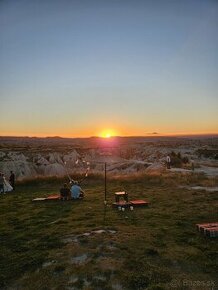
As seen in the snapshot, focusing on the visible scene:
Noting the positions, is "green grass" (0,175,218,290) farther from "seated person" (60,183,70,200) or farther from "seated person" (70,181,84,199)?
"seated person" (70,181,84,199)

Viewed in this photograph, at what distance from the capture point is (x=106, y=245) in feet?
40.0

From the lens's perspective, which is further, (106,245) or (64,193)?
(64,193)

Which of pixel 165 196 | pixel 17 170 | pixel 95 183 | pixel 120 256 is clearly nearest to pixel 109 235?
pixel 120 256

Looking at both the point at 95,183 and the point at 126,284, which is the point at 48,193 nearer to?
the point at 95,183

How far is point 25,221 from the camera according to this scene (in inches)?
671

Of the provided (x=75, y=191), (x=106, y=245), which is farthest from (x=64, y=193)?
(x=106, y=245)

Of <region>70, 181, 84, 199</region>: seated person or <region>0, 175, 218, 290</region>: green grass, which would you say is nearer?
<region>0, 175, 218, 290</region>: green grass

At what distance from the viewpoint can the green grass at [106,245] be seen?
32.2ft

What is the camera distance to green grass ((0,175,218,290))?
980cm

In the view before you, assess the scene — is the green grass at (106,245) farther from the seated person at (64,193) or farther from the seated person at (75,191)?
the seated person at (75,191)

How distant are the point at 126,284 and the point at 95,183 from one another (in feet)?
69.6

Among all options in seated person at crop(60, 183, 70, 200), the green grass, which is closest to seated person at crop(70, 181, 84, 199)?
seated person at crop(60, 183, 70, 200)

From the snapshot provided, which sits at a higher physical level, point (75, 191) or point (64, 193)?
point (75, 191)

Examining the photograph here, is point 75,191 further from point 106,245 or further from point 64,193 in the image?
point 106,245
